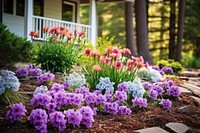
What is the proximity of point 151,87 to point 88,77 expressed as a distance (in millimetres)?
1123

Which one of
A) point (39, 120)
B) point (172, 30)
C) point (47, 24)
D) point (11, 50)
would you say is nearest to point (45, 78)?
point (11, 50)

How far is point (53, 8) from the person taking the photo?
15.8m

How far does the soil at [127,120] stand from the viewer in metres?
3.78

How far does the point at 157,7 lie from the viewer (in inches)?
1098

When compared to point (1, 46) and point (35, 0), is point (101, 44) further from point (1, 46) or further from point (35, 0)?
point (35, 0)

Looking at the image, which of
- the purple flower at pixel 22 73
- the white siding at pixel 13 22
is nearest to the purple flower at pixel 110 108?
the purple flower at pixel 22 73

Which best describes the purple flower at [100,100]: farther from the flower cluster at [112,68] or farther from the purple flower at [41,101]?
the flower cluster at [112,68]

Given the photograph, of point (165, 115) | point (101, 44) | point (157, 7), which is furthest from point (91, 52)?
point (157, 7)

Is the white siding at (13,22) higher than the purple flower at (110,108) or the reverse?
higher

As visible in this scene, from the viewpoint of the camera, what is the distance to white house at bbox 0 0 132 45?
1139 centimetres

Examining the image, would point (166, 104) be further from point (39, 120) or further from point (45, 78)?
point (39, 120)

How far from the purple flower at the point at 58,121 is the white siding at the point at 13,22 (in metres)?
10.3

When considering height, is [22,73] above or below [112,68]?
below

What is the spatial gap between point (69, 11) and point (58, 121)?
13.4 metres
